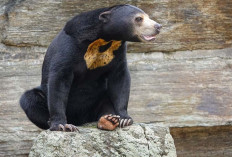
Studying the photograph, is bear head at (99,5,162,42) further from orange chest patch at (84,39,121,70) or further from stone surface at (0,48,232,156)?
stone surface at (0,48,232,156)

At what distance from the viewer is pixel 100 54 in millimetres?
7168

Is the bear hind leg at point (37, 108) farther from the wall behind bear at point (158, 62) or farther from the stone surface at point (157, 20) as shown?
the stone surface at point (157, 20)

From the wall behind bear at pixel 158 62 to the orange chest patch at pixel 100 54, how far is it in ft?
6.76

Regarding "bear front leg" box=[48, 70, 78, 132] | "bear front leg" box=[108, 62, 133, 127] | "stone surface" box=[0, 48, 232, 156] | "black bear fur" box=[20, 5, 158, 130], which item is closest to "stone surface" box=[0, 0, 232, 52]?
"stone surface" box=[0, 48, 232, 156]

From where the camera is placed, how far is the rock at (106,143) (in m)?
6.20

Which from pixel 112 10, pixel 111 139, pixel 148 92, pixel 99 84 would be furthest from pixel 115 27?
pixel 148 92

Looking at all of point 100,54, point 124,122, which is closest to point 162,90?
point 100,54

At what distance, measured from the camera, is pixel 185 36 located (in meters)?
9.38

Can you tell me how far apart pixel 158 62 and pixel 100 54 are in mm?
2255

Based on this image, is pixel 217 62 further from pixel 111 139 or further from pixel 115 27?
pixel 111 139

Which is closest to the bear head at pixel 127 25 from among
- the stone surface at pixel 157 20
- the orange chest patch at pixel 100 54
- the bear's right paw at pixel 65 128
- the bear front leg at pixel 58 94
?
the orange chest patch at pixel 100 54

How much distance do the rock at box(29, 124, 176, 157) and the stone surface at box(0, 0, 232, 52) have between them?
2996 millimetres

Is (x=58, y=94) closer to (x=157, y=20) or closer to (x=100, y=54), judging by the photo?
(x=100, y=54)

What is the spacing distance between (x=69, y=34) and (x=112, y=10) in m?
0.56
